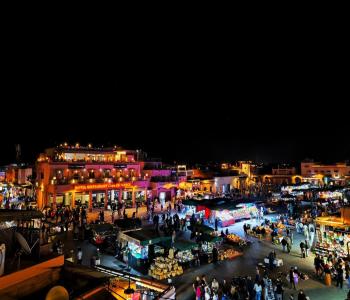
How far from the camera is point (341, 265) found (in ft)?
42.8

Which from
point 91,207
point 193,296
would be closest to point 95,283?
point 193,296

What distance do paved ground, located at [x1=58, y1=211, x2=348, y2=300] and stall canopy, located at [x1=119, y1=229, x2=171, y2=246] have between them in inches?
57.2

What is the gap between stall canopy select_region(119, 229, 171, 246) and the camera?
49.7 ft

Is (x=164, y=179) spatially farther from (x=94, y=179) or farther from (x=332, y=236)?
(x=332, y=236)

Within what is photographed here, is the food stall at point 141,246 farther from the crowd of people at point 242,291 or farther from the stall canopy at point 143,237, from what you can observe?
the crowd of people at point 242,291

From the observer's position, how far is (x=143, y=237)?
609 inches

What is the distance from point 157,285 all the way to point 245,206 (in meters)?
20.9

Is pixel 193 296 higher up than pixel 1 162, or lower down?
lower down

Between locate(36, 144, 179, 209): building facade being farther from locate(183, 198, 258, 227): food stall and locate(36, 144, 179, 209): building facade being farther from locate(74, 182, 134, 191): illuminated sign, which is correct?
locate(183, 198, 258, 227): food stall

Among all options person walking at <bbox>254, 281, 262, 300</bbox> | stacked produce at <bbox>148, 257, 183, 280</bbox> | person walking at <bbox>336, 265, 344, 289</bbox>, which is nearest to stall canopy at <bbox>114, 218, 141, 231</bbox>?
stacked produce at <bbox>148, 257, 183, 280</bbox>

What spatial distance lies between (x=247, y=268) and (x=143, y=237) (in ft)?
19.8

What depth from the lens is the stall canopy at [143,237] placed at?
15.2 m

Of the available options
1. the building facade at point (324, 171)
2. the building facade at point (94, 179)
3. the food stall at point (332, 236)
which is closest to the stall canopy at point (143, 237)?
the food stall at point (332, 236)

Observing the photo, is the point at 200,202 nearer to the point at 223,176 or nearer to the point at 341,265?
the point at 341,265
